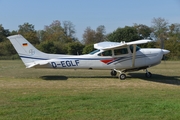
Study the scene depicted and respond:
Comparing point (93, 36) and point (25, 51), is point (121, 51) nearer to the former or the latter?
point (25, 51)

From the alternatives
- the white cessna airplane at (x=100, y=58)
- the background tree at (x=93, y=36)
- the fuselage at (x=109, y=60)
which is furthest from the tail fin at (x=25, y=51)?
the background tree at (x=93, y=36)

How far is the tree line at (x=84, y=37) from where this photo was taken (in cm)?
5044

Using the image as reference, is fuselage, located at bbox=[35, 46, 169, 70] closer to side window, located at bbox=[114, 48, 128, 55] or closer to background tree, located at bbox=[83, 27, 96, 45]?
side window, located at bbox=[114, 48, 128, 55]

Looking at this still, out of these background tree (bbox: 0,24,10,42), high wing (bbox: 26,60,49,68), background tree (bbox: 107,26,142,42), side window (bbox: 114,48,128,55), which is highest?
background tree (bbox: 0,24,10,42)

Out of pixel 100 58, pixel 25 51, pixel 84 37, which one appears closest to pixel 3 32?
pixel 84 37

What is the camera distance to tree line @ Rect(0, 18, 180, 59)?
1986 inches

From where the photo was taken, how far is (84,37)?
76.5 metres

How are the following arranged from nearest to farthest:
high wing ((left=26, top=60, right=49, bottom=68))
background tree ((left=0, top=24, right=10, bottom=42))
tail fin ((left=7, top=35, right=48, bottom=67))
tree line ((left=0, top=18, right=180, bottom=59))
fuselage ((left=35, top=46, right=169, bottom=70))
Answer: high wing ((left=26, top=60, right=49, bottom=68)) < tail fin ((left=7, top=35, right=48, bottom=67)) < fuselage ((left=35, top=46, right=169, bottom=70)) < tree line ((left=0, top=18, right=180, bottom=59)) < background tree ((left=0, top=24, right=10, bottom=42))

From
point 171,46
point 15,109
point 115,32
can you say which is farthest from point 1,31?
point 15,109

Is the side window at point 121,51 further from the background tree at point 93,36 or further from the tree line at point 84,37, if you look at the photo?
the background tree at point 93,36

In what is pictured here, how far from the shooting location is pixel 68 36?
257ft

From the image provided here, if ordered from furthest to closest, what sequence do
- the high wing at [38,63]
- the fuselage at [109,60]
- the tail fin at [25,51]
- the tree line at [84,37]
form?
the tree line at [84,37] → the fuselage at [109,60] → the tail fin at [25,51] → the high wing at [38,63]

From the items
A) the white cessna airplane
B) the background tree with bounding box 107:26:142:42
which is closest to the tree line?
the background tree with bounding box 107:26:142:42

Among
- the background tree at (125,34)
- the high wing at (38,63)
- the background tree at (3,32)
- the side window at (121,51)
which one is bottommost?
the high wing at (38,63)
